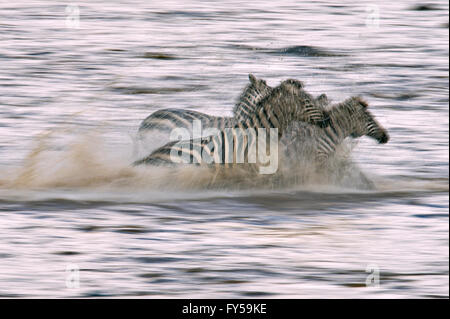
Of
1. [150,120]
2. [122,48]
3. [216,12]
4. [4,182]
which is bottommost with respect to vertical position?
[4,182]

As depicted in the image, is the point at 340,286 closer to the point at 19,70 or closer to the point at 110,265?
the point at 110,265

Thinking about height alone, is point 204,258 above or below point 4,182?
below

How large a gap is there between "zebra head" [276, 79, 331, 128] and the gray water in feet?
1.70

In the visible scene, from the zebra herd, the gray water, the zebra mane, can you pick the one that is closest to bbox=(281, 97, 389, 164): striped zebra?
the zebra herd

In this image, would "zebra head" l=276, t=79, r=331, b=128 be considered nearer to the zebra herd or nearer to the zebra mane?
the zebra herd

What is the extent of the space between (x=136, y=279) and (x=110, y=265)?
0.34 m

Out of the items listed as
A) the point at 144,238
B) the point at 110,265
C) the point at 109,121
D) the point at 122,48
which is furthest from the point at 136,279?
the point at 122,48

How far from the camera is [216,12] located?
14.1 meters

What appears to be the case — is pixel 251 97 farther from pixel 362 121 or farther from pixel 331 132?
pixel 362 121

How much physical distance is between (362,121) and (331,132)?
1.11 ft

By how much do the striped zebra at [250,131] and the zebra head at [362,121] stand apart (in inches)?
10.0

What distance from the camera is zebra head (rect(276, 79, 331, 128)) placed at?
7965mm

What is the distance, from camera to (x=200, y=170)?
7.86 metres

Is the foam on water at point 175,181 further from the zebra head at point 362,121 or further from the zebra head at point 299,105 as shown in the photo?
the zebra head at point 299,105
